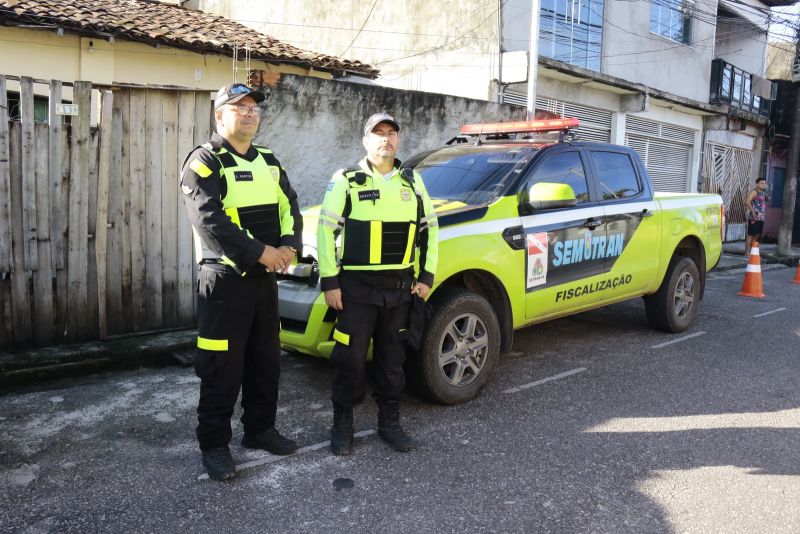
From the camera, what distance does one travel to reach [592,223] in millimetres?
5453

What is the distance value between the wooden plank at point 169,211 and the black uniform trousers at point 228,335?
2.82 m

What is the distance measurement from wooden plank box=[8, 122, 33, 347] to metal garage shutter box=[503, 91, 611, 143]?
8.50 meters

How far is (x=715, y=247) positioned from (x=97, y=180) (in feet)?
20.2

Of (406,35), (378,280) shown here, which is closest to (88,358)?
(378,280)

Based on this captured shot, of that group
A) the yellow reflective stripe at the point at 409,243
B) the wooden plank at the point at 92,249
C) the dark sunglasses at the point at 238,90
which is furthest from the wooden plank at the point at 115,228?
the yellow reflective stripe at the point at 409,243

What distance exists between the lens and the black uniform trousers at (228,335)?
3.35 m

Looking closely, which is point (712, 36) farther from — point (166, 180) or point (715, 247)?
point (166, 180)

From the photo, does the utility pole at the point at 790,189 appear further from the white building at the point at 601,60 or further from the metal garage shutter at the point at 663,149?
the metal garage shutter at the point at 663,149

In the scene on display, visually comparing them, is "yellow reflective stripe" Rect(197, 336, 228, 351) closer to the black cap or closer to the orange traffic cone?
the black cap

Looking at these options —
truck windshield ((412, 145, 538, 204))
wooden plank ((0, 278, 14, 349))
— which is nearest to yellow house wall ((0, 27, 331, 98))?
wooden plank ((0, 278, 14, 349))

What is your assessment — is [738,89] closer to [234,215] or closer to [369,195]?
[369,195]

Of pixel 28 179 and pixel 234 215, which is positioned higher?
pixel 28 179

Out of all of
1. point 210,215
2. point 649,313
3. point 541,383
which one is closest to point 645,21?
point 649,313

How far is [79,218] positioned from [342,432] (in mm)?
3216
